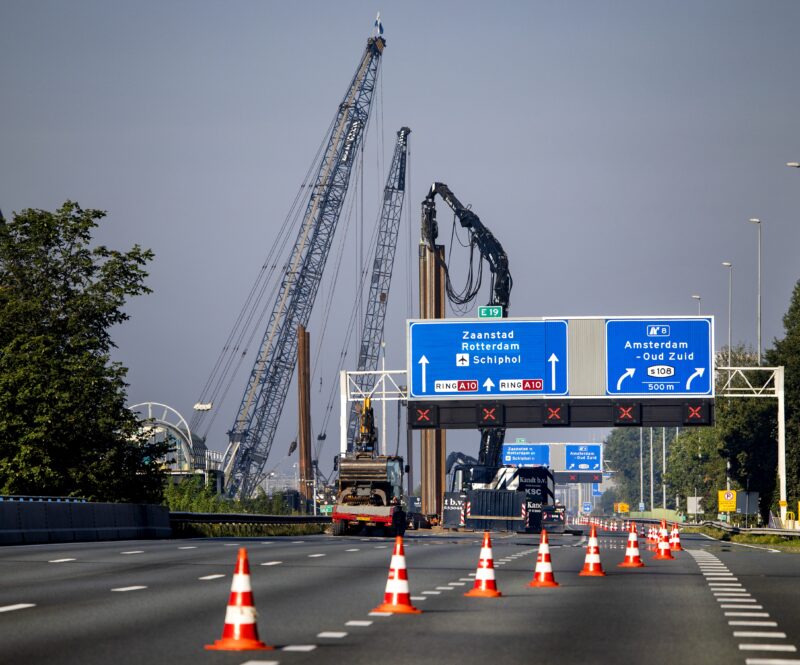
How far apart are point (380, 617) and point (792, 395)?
8226 centimetres

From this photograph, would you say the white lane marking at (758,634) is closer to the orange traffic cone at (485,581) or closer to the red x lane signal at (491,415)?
the orange traffic cone at (485,581)

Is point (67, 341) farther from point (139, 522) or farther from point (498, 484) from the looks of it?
point (498, 484)

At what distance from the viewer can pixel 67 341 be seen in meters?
58.9

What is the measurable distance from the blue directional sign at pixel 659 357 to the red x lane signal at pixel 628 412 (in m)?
0.61

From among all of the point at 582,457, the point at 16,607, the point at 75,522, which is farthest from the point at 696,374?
the point at 582,457

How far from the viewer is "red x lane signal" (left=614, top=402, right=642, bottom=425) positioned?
5938cm

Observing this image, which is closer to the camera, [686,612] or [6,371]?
[686,612]

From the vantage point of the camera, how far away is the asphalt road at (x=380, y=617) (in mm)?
11867

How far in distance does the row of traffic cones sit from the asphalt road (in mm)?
185

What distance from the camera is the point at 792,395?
94125mm

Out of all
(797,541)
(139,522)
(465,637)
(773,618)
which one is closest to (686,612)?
(773,618)

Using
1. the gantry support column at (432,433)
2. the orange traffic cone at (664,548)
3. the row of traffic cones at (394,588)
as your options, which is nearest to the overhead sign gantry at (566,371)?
the orange traffic cone at (664,548)

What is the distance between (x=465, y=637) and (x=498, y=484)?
203 ft

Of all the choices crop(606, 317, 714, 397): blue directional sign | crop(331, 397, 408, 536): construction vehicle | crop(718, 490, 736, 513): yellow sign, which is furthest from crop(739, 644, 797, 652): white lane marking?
crop(718, 490, 736, 513): yellow sign
